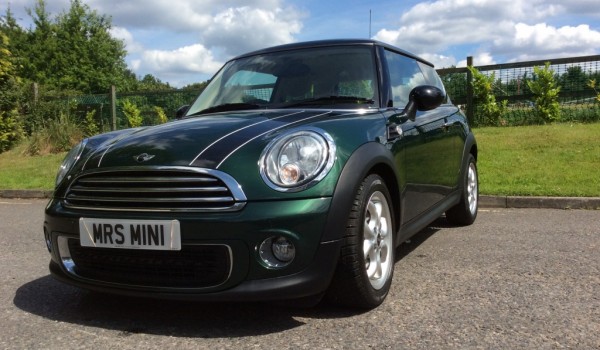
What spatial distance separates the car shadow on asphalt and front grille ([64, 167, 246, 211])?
612 millimetres

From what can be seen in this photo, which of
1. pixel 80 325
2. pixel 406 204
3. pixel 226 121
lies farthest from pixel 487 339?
pixel 80 325

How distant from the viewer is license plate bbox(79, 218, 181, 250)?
95.6 inches

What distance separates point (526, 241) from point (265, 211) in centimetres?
298

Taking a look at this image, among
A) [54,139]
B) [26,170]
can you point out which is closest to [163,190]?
[26,170]

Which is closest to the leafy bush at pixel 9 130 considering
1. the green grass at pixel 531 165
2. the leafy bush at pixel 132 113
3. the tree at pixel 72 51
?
the green grass at pixel 531 165

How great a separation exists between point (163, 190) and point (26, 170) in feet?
33.5

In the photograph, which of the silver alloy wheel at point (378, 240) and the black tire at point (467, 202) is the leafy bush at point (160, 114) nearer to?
the black tire at point (467, 202)

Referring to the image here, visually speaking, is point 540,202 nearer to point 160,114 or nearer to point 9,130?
point 160,114

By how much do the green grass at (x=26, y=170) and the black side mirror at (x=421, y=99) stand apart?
23.8 ft

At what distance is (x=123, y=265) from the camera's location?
262 cm

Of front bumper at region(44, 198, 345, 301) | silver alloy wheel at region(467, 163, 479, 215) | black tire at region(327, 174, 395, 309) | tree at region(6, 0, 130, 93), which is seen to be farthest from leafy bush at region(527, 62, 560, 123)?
tree at region(6, 0, 130, 93)

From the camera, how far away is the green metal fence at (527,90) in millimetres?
11586

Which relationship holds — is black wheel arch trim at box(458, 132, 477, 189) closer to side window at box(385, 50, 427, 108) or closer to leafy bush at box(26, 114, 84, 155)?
side window at box(385, 50, 427, 108)

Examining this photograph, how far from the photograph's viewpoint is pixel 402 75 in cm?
406
